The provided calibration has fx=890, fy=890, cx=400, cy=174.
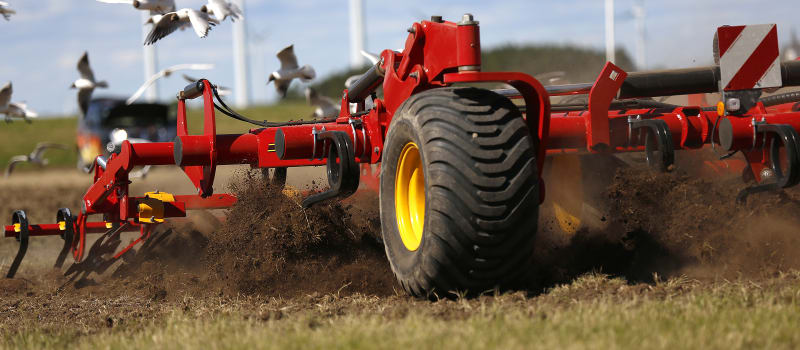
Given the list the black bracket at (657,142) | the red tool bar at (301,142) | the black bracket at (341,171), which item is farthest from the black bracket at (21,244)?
the black bracket at (657,142)

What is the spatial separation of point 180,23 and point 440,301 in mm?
5744

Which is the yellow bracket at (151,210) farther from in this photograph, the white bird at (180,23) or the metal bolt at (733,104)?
the metal bolt at (733,104)

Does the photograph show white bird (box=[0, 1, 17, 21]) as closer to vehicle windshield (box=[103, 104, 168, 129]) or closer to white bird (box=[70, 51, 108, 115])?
white bird (box=[70, 51, 108, 115])

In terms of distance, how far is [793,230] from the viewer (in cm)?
538

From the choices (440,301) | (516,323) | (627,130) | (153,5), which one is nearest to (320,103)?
(153,5)

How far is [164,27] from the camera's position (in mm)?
9109

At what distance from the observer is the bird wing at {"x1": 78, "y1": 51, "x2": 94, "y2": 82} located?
11.2m

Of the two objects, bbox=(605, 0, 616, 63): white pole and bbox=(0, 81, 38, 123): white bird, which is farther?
bbox=(605, 0, 616, 63): white pole

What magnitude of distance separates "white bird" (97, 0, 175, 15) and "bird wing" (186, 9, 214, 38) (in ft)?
1.56

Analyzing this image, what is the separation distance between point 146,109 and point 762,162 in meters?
20.5

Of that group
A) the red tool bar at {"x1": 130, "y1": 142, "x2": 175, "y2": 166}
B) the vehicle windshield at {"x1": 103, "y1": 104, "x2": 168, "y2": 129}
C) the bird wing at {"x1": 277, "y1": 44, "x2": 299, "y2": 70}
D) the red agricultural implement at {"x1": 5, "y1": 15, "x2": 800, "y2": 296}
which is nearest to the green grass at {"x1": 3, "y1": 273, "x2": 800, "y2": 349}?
the red agricultural implement at {"x1": 5, "y1": 15, "x2": 800, "y2": 296}

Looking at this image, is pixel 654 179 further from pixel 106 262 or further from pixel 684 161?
pixel 106 262

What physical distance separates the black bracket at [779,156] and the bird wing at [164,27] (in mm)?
5848

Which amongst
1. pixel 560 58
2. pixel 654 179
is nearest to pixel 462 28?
pixel 654 179
